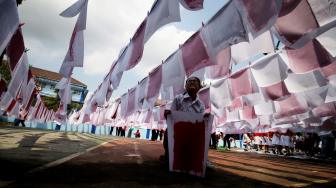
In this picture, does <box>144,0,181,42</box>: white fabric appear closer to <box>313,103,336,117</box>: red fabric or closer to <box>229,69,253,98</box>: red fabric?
<box>229,69,253,98</box>: red fabric

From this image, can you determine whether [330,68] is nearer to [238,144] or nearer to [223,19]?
[223,19]

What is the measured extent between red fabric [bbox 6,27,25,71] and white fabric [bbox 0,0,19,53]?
6.05 feet

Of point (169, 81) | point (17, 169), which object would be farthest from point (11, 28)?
point (169, 81)

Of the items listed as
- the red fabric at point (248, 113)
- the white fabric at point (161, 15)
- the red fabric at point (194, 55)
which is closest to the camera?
the white fabric at point (161, 15)

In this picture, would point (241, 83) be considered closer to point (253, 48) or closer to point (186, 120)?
point (253, 48)

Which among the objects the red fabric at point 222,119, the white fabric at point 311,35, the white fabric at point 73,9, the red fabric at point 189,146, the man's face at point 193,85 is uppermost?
the white fabric at point 73,9

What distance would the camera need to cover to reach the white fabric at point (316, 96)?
10852 mm

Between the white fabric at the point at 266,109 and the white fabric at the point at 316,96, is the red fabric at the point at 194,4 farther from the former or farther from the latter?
the white fabric at the point at 266,109

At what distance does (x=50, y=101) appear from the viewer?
5072 centimetres

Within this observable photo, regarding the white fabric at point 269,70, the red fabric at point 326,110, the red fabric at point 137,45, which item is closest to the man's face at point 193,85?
the red fabric at point 137,45

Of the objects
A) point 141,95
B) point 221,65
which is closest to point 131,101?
point 141,95

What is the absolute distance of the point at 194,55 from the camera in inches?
267

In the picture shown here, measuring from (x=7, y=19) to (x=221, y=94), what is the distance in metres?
8.39

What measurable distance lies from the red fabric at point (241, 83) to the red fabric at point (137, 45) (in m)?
4.42
